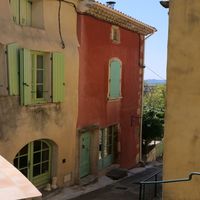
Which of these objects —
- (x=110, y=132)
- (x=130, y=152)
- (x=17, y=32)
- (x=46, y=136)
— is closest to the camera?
(x=17, y=32)

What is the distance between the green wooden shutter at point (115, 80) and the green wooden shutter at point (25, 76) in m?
4.94

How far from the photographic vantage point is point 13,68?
Answer: 439 inches

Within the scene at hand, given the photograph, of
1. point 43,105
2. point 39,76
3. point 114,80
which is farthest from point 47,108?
point 114,80

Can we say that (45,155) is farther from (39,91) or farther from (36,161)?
(39,91)

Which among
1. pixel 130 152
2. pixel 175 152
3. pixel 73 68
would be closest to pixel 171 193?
pixel 175 152

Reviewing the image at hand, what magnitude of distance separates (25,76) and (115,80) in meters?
5.52

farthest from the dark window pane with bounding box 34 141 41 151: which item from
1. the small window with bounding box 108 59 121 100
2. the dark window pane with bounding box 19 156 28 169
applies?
the small window with bounding box 108 59 121 100

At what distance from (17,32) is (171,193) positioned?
611 centimetres

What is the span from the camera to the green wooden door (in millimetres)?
14547

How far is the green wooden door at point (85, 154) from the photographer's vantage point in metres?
14.5

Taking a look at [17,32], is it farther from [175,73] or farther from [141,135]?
[141,135]

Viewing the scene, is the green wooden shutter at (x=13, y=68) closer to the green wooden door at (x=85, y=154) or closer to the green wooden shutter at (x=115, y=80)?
the green wooden door at (x=85, y=154)

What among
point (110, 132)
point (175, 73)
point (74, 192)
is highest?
point (175, 73)

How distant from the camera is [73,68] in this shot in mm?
13578
